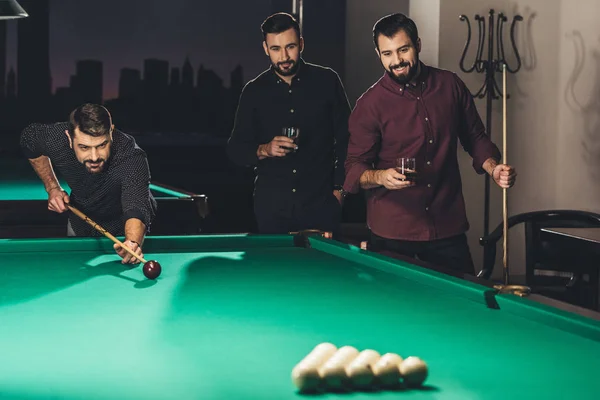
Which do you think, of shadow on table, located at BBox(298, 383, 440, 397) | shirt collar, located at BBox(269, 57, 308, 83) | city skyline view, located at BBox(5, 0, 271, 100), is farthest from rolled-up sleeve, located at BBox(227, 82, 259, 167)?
city skyline view, located at BBox(5, 0, 271, 100)

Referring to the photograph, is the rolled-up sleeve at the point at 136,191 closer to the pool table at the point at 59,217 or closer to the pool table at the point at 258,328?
the pool table at the point at 258,328

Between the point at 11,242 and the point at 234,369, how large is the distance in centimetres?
154

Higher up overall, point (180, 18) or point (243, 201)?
point (180, 18)

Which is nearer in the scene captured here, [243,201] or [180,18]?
[243,201]

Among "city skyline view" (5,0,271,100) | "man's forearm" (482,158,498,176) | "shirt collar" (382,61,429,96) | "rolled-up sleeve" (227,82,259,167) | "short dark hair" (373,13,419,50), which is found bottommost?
"man's forearm" (482,158,498,176)

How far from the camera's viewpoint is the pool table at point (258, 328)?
1.44 metres

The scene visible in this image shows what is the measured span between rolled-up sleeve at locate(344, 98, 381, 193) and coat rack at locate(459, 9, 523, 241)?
1959 mm

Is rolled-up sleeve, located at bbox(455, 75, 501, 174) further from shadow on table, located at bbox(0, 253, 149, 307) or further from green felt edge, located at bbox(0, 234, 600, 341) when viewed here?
shadow on table, located at bbox(0, 253, 149, 307)

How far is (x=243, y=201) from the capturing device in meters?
6.77

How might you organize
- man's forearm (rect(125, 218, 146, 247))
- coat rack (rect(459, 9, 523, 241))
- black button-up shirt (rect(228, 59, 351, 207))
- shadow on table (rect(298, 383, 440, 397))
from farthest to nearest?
coat rack (rect(459, 9, 523, 241))
black button-up shirt (rect(228, 59, 351, 207))
man's forearm (rect(125, 218, 146, 247))
shadow on table (rect(298, 383, 440, 397))

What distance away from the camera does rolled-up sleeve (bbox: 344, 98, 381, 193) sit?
3.28 metres

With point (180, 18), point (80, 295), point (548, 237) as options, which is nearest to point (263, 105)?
point (548, 237)

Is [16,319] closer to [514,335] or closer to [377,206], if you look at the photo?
[514,335]

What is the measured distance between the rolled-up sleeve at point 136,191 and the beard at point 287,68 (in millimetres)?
752
